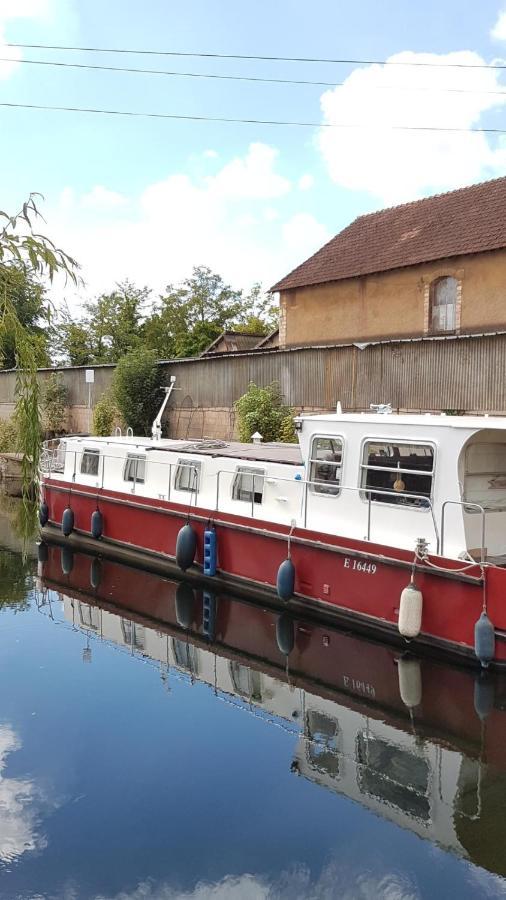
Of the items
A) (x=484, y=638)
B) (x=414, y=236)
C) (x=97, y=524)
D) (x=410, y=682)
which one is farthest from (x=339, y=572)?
(x=414, y=236)

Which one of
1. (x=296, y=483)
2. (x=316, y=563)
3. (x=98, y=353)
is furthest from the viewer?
(x=98, y=353)

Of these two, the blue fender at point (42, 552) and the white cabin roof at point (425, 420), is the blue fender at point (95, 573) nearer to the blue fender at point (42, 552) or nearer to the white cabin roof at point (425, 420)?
the blue fender at point (42, 552)

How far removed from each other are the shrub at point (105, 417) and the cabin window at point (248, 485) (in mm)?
16462

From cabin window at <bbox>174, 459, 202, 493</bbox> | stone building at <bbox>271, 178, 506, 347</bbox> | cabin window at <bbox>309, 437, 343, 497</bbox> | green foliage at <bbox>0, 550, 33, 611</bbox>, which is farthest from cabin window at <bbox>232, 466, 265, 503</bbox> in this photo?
stone building at <bbox>271, 178, 506, 347</bbox>

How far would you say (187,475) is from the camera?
15250 mm

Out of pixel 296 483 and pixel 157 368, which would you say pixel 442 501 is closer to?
pixel 296 483

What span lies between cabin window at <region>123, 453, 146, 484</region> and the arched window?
506 inches

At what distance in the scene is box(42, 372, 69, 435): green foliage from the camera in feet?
108

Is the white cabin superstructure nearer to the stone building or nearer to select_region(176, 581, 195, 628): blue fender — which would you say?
select_region(176, 581, 195, 628): blue fender

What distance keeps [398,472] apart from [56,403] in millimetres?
24585

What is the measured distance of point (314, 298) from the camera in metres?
28.8

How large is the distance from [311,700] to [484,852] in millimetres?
3328

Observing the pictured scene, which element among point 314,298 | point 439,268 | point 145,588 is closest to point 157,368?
point 314,298

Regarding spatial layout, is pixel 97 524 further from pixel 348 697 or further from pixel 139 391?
pixel 139 391
